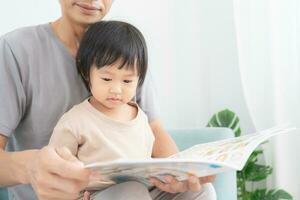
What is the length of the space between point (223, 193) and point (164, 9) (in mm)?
1261

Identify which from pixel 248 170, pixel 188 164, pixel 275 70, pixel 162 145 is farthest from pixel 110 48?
pixel 248 170

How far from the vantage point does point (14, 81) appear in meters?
1.07

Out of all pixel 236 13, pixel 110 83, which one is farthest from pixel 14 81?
pixel 236 13

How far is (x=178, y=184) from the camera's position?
36.9 inches

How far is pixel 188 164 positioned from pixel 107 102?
43 centimetres

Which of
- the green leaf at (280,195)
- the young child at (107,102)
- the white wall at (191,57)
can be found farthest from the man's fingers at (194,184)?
the white wall at (191,57)

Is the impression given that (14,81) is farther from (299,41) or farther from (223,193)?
(299,41)

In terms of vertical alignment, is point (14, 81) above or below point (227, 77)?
above

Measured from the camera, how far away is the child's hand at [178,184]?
911mm

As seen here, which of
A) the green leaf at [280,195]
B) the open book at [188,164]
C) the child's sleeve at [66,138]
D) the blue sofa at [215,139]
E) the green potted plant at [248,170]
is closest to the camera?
the open book at [188,164]

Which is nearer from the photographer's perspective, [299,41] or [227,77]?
[299,41]

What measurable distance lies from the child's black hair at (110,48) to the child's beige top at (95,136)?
4.3 inches

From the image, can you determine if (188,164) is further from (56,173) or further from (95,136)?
(95,136)

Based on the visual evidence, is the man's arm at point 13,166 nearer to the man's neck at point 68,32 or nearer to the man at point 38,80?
the man at point 38,80
